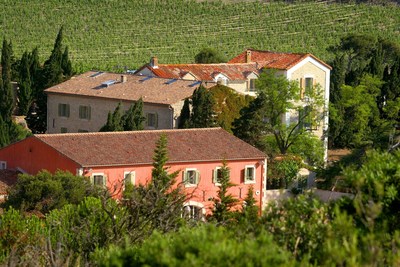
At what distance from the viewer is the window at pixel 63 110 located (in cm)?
5591

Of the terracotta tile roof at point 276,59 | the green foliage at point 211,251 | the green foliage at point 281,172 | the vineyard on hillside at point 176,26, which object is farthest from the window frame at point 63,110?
the green foliage at point 211,251

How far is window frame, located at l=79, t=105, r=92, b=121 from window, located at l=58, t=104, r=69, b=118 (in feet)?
2.66

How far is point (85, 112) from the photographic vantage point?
55281 mm

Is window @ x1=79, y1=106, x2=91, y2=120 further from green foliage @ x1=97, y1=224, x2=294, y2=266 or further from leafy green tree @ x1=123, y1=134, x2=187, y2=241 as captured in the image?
green foliage @ x1=97, y1=224, x2=294, y2=266

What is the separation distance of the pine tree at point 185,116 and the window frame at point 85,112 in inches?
240

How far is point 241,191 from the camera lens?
44969 mm

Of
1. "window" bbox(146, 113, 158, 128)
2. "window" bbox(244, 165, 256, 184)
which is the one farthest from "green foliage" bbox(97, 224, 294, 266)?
"window" bbox(146, 113, 158, 128)

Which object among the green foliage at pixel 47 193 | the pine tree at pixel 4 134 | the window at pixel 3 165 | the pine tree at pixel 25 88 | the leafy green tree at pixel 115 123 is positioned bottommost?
the green foliage at pixel 47 193

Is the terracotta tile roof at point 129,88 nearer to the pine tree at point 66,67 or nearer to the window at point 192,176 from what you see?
the pine tree at point 66,67

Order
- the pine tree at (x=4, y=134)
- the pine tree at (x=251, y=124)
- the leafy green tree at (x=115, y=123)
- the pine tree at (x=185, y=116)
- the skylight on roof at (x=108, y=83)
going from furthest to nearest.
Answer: the skylight on roof at (x=108, y=83)
the pine tree at (x=185, y=116)
the pine tree at (x=251, y=124)
the pine tree at (x=4, y=134)
the leafy green tree at (x=115, y=123)

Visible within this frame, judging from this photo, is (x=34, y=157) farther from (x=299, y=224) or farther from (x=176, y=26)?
(x=176, y=26)

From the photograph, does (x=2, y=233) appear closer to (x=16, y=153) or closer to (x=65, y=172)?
(x=65, y=172)

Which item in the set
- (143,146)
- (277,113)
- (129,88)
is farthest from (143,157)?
(277,113)

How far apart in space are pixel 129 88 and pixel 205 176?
10.9 metres
